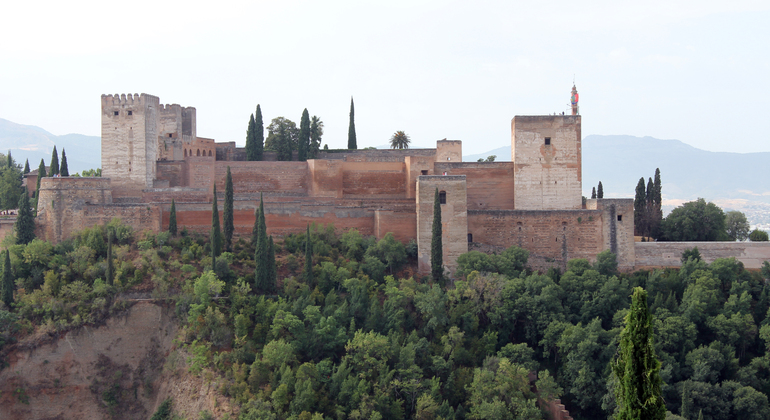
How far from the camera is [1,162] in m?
47.3

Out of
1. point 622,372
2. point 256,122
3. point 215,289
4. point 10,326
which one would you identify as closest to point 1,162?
point 256,122

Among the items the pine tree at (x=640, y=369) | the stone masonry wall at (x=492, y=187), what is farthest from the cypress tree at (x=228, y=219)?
the pine tree at (x=640, y=369)

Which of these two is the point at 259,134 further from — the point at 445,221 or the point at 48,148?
the point at 48,148

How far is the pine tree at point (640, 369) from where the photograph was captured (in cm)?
1254

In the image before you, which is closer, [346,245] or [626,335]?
[626,335]

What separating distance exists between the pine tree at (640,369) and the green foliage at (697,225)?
20910mm

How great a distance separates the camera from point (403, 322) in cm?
2462

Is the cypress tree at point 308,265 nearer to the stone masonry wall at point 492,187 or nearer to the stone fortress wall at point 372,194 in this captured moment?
the stone fortress wall at point 372,194

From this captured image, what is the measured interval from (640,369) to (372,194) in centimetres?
2006

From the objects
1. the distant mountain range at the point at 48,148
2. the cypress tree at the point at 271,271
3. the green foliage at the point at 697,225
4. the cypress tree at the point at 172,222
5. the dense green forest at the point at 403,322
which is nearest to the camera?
the dense green forest at the point at 403,322

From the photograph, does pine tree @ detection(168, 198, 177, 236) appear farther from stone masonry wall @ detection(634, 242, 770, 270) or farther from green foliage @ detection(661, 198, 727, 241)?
green foliage @ detection(661, 198, 727, 241)

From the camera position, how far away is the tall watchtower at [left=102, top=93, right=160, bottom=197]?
31297 mm

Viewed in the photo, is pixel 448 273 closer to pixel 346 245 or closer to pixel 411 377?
pixel 346 245

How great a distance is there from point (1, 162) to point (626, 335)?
45.8 meters
